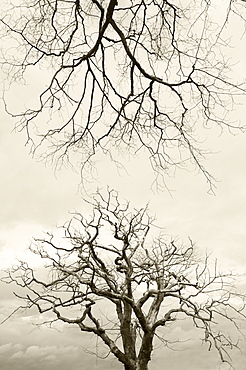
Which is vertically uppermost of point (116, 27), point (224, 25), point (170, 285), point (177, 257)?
point (177, 257)

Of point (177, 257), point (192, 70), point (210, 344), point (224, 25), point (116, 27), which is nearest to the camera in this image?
point (224, 25)

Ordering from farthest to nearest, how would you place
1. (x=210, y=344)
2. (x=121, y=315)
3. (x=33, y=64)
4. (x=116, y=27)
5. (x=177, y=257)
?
(x=177, y=257), (x=121, y=315), (x=210, y=344), (x=33, y=64), (x=116, y=27)

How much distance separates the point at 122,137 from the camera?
4.80 metres

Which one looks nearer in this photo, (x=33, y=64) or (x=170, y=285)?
(x=33, y=64)

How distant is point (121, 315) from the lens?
15281 millimetres

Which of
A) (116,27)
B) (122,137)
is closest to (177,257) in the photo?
(122,137)

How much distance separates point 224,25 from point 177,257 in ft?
45.8

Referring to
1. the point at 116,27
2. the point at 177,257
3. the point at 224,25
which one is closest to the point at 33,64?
the point at 116,27

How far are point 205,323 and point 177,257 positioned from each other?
2.97m

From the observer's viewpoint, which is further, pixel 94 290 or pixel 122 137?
pixel 94 290

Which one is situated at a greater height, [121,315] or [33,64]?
[121,315]

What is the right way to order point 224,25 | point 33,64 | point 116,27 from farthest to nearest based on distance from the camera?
point 33,64 < point 116,27 < point 224,25

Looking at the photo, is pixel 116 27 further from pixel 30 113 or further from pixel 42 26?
pixel 30 113

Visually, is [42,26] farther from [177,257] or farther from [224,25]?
[177,257]
